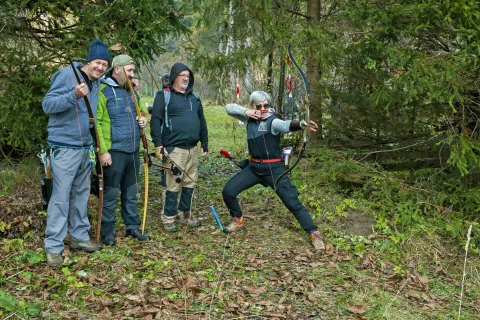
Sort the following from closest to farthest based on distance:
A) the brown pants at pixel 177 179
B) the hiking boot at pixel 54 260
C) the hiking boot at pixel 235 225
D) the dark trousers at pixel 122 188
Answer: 1. the hiking boot at pixel 54 260
2. the dark trousers at pixel 122 188
3. the brown pants at pixel 177 179
4. the hiking boot at pixel 235 225

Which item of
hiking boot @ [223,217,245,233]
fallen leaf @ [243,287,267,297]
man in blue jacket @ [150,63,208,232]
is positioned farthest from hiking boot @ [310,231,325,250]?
man in blue jacket @ [150,63,208,232]

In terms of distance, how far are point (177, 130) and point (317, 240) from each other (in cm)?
216

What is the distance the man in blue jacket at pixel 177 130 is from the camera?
587cm

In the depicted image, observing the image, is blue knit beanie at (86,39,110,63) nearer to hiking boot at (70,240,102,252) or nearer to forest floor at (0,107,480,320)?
hiking boot at (70,240,102,252)

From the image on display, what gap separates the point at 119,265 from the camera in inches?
Answer: 195

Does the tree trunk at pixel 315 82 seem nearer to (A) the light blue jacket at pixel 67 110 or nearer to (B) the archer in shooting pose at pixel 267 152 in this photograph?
(B) the archer in shooting pose at pixel 267 152

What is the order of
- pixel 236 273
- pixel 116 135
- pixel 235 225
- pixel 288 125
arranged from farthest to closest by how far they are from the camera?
pixel 235 225
pixel 288 125
pixel 116 135
pixel 236 273

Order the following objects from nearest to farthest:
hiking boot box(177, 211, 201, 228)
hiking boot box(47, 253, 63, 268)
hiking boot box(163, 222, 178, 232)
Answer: hiking boot box(47, 253, 63, 268)
hiking boot box(163, 222, 178, 232)
hiking boot box(177, 211, 201, 228)

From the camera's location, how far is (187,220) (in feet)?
21.3

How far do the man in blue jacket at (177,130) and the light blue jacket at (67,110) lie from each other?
98cm

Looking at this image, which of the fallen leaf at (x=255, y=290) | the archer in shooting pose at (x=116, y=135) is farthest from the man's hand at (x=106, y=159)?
the fallen leaf at (x=255, y=290)

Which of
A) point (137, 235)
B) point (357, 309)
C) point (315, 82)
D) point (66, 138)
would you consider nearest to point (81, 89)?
point (66, 138)

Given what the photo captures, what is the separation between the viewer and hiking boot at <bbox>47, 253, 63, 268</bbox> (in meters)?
4.79

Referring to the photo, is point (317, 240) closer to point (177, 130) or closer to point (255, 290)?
point (255, 290)
